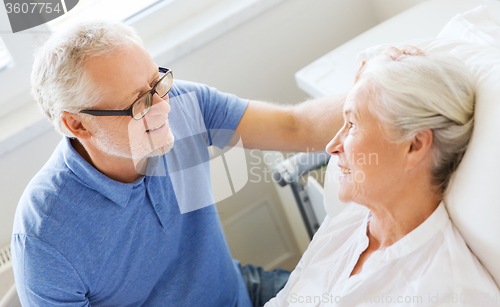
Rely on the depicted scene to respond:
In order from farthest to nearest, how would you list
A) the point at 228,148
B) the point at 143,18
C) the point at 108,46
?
the point at 143,18, the point at 228,148, the point at 108,46

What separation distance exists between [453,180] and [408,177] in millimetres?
77

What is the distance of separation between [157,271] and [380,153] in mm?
657

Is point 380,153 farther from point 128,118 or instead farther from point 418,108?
point 128,118

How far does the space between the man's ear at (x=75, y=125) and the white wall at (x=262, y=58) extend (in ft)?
1.65

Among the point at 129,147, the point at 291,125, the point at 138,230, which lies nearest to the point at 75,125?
the point at 129,147

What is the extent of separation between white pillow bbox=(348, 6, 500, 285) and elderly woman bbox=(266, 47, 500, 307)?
2 cm

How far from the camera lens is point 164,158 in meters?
1.09

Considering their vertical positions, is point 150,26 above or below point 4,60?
below

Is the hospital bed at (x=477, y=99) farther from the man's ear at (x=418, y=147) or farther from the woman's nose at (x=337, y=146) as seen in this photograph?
the woman's nose at (x=337, y=146)

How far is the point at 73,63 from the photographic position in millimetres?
907

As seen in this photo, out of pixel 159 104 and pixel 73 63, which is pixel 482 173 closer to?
pixel 159 104

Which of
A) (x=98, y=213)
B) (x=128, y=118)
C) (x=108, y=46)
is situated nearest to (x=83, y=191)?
(x=98, y=213)

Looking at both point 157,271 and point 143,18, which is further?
point 143,18

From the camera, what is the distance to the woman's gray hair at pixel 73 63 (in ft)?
2.98
